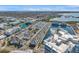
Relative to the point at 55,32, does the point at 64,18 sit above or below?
above

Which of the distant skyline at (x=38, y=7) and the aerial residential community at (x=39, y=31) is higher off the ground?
the distant skyline at (x=38, y=7)

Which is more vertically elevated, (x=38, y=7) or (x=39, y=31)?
(x=38, y=7)

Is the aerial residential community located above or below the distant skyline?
below
